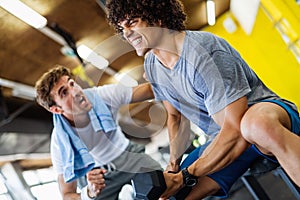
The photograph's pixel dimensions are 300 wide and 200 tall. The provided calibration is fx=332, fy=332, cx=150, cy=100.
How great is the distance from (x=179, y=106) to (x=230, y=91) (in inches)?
14.6

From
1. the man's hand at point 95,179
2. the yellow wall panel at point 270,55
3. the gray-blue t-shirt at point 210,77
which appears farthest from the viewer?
the yellow wall panel at point 270,55

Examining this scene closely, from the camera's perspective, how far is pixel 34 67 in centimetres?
378

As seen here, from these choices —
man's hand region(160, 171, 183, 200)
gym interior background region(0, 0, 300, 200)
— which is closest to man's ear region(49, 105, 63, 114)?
gym interior background region(0, 0, 300, 200)

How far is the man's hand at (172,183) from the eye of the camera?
0.88 metres

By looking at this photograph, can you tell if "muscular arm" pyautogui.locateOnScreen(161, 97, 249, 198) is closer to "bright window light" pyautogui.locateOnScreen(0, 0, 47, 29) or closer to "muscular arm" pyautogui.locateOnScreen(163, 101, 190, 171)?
"muscular arm" pyautogui.locateOnScreen(163, 101, 190, 171)

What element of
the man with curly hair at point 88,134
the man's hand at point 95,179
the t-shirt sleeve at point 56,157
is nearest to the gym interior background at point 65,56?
the man with curly hair at point 88,134

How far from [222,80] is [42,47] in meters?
3.08

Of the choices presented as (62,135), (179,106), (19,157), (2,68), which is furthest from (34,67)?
(179,106)

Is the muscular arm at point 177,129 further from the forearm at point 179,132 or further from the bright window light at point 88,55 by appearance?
the bright window light at point 88,55

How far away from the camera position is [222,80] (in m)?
0.92

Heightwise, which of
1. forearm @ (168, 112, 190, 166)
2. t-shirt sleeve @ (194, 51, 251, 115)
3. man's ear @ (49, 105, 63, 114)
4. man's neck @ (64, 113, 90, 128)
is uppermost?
man's ear @ (49, 105, 63, 114)

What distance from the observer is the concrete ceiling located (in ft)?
10.2

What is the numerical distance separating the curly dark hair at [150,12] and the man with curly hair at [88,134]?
1.56ft

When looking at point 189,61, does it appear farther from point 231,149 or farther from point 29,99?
point 29,99
